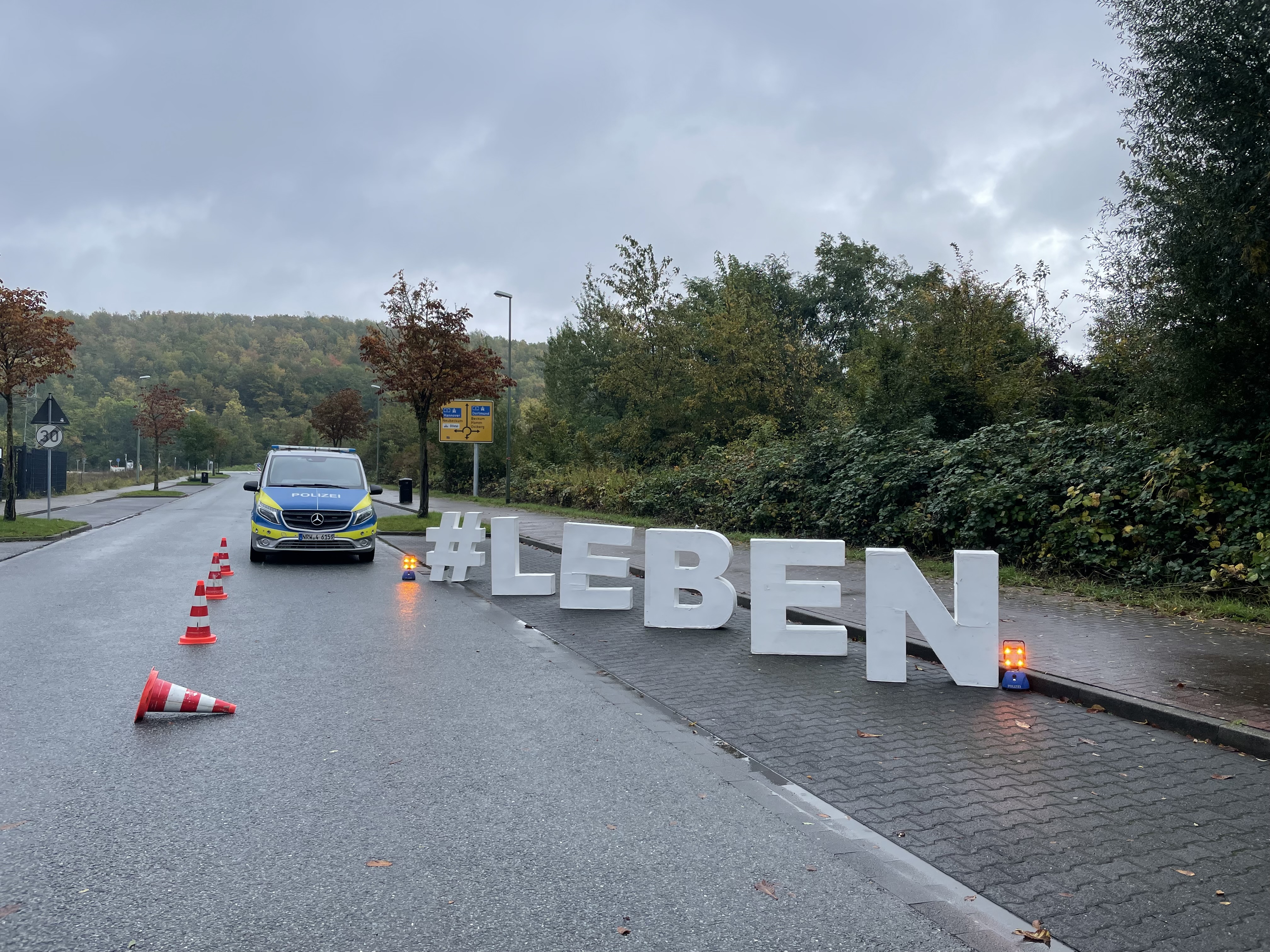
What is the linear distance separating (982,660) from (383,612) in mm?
6460

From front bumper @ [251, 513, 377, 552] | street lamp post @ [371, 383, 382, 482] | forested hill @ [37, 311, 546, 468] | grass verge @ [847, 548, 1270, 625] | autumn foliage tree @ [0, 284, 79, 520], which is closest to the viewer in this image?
grass verge @ [847, 548, 1270, 625]

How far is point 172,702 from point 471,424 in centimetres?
3240

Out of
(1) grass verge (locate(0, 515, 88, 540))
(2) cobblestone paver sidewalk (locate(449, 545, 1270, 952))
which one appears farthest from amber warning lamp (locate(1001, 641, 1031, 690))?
(1) grass verge (locate(0, 515, 88, 540))

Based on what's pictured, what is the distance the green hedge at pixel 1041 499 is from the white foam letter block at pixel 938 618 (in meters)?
4.39

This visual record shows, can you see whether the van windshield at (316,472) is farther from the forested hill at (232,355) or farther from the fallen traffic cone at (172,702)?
the forested hill at (232,355)

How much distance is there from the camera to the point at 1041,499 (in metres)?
12.5

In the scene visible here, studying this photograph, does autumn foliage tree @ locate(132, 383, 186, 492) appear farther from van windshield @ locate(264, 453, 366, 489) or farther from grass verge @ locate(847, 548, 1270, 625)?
grass verge @ locate(847, 548, 1270, 625)

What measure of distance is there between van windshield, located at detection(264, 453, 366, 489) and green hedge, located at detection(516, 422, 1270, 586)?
26.8 ft

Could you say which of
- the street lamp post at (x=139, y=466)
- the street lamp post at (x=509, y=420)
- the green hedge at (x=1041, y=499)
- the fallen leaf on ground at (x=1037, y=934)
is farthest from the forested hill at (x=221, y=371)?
the fallen leaf on ground at (x=1037, y=934)

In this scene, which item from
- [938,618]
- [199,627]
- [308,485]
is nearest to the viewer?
[938,618]

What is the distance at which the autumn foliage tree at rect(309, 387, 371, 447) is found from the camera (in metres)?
56.2

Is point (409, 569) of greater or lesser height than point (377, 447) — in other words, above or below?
below

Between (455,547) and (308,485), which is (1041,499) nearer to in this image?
(455,547)

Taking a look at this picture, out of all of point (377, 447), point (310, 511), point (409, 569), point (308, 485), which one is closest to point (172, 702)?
point (409, 569)
